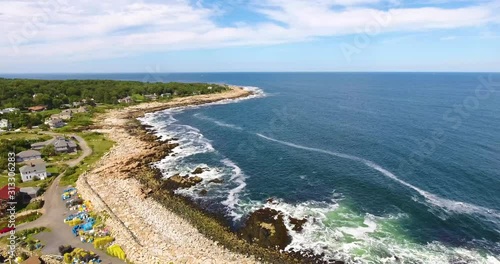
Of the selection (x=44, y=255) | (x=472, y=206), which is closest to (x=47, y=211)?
(x=44, y=255)

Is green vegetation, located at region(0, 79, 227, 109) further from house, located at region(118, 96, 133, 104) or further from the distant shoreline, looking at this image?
the distant shoreline

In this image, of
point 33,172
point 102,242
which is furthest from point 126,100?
point 102,242

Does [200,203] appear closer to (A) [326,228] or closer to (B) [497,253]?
(A) [326,228]

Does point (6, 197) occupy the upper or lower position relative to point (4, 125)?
lower

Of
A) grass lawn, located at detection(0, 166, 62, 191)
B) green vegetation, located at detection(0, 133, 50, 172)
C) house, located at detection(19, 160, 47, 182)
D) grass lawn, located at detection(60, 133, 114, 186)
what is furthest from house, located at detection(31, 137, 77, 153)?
grass lawn, located at detection(0, 166, 62, 191)

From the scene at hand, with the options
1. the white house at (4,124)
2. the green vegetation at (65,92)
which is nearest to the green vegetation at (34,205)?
the white house at (4,124)

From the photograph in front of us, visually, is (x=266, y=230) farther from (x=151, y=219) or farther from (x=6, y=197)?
(x=6, y=197)

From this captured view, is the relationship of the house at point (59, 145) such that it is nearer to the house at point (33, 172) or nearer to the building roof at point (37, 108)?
the house at point (33, 172)
